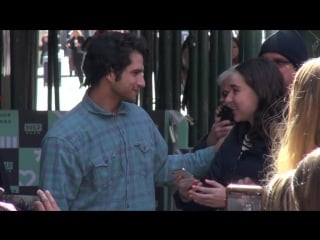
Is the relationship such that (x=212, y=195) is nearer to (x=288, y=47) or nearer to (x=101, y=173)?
(x=101, y=173)

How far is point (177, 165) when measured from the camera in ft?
10.4

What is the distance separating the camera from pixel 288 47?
10.5ft

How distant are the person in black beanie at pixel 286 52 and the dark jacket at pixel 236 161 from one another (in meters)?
0.42

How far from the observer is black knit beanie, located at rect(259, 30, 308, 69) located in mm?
3180

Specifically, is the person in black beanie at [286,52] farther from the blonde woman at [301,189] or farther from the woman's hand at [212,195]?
the blonde woman at [301,189]

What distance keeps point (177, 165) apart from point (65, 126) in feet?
1.96

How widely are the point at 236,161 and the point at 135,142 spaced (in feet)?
1.39

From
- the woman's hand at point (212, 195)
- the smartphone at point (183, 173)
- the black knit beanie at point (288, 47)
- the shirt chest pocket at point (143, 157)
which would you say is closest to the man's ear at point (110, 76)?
the shirt chest pocket at point (143, 157)

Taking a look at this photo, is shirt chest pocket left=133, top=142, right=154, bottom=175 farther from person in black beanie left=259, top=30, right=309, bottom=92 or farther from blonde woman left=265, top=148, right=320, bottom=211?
blonde woman left=265, top=148, right=320, bottom=211

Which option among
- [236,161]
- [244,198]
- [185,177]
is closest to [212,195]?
[236,161]

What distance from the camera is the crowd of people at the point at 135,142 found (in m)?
2.74
